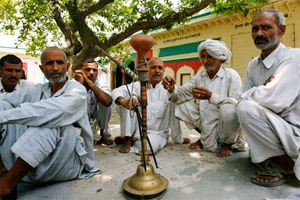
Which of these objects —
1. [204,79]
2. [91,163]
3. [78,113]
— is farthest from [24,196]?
[204,79]

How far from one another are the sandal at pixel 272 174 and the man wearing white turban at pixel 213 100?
72 cm

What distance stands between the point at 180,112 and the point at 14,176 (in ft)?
7.06

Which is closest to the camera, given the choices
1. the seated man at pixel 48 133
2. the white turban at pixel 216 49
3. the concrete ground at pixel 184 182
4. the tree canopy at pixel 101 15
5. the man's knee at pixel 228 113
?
the seated man at pixel 48 133

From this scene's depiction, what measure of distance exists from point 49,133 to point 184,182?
125 centimetres

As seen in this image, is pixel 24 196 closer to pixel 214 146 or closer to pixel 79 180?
pixel 79 180

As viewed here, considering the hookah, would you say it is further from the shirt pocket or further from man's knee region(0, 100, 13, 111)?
the shirt pocket

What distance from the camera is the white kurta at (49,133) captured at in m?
1.87

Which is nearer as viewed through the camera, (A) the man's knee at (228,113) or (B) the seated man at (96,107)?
(A) the man's knee at (228,113)

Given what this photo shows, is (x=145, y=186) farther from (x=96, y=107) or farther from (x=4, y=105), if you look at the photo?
(x=96, y=107)

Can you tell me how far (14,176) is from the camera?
6.04ft

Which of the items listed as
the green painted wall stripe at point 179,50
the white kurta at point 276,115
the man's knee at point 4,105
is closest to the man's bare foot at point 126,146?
the man's knee at point 4,105

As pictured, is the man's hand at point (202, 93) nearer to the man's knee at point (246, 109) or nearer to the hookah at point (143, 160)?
the man's knee at point (246, 109)

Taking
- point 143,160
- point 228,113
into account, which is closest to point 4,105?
point 143,160

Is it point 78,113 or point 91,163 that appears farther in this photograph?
point 91,163
